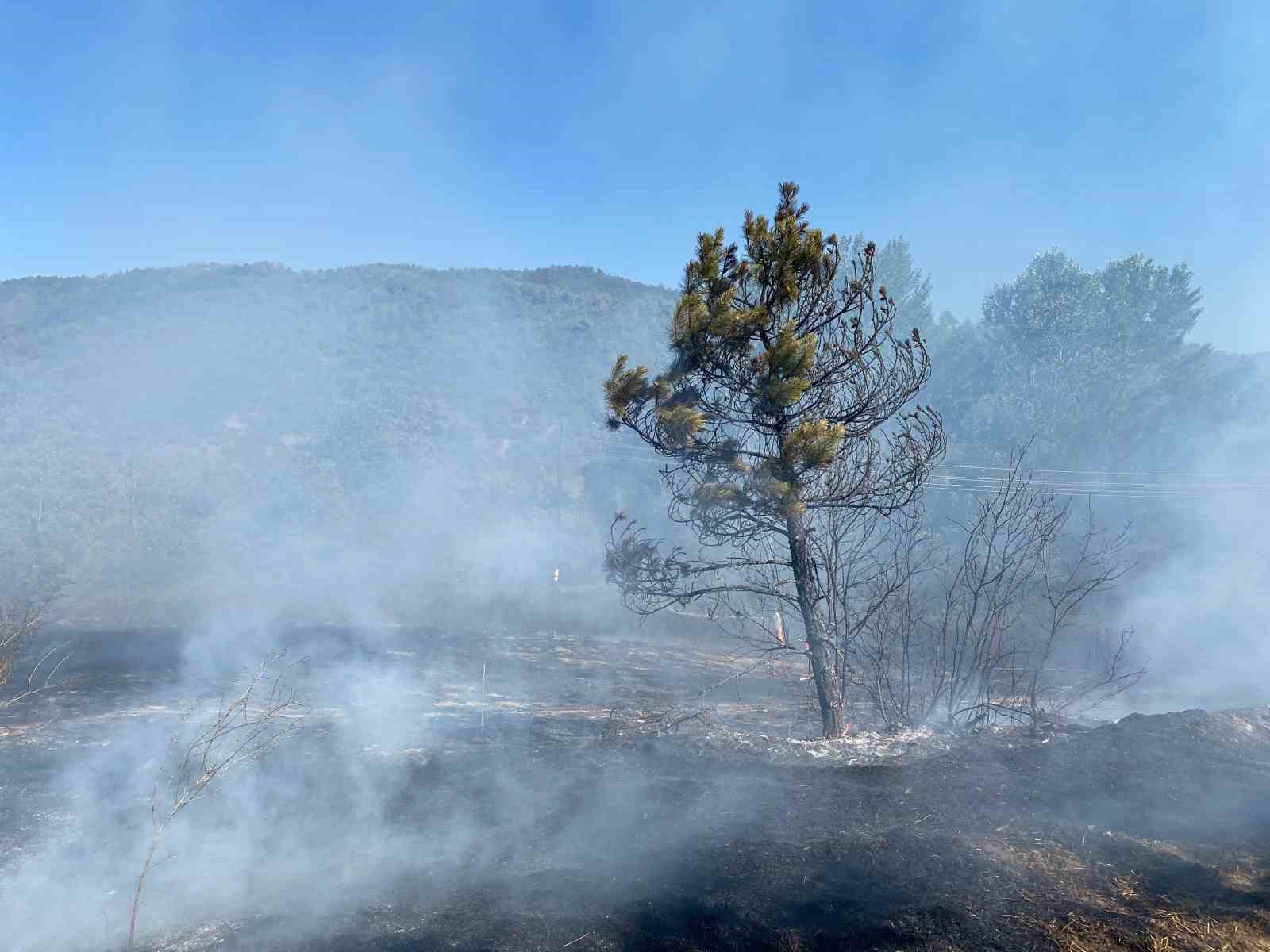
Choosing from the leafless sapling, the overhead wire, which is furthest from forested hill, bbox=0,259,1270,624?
the leafless sapling

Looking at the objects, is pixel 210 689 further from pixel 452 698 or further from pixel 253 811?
pixel 253 811

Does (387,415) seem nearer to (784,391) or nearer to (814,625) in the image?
(814,625)

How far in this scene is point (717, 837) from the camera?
6254mm

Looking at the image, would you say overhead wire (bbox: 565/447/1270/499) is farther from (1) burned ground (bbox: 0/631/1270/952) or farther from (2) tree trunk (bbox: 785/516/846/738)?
(1) burned ground (bbox: 0/631/1270/952)

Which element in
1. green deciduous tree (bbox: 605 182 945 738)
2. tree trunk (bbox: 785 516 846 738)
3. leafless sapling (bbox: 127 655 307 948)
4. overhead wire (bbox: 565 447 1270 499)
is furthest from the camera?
overhead wire (bbox: 565 447 1270 499)

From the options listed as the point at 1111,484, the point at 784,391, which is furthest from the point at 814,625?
the point at 1111,484

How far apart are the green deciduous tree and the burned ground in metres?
1.93

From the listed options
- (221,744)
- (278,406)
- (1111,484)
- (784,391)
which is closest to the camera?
(784,391)

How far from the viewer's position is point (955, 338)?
4503 cm

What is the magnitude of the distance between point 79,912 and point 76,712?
602 cm

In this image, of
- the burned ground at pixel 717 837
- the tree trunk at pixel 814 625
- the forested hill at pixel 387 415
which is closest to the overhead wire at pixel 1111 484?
the forested hill at pixel 387 415

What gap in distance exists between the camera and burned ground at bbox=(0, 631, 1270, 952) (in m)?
4.79

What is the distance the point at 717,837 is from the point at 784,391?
3.98 m

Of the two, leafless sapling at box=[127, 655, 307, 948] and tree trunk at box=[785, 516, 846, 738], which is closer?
leafless sapling at box=[127, 655, 307, 948]
